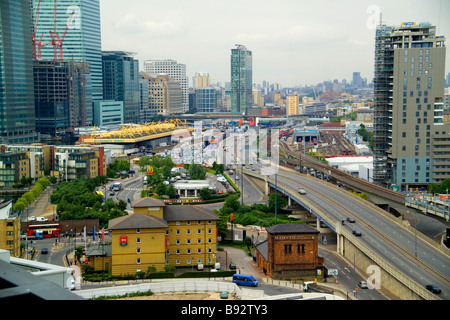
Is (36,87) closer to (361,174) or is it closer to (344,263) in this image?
(361,174)

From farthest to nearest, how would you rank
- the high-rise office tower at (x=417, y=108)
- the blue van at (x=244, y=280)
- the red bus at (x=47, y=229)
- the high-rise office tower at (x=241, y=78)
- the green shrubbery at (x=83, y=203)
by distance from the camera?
the high-rise office tower at (x=241, y=78) → the high-rise office tower at (x=417, y=108) → the green shrubbery at (x=83, y=203) → the red bus at (x=47, y=229) → the blue van at (x=244, y=280)

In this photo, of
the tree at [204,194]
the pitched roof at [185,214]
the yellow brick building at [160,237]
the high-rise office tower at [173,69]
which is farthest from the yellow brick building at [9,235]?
the high-rise office tower at [173,69]

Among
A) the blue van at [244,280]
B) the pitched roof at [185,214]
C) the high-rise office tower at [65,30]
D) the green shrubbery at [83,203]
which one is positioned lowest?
the blue van at [244,280]

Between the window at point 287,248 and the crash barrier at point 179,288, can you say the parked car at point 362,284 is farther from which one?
the crash barrier at point 179,288

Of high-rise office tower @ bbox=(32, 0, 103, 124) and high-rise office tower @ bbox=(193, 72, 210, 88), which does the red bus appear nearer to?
high-rise office tower @ bbox=(32, 0, 103, 124)

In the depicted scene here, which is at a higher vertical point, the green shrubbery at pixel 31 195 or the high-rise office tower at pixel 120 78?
the high-rise office tower at pixel 120 78

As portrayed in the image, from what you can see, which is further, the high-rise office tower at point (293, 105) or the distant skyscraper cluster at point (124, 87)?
the high-rise office tower at point (293, 105)

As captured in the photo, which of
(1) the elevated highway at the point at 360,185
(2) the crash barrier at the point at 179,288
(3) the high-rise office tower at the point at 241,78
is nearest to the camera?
(2) the crash barrier at the point at 179,288

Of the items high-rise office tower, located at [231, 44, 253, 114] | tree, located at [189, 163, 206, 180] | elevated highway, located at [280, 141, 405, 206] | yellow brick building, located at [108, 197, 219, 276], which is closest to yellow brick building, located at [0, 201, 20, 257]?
yellow brick building, located at [108, 197, 219, 276]
